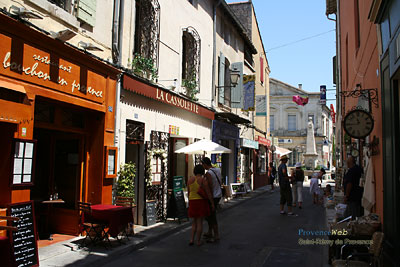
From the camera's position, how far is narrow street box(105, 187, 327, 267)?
20.9 feet

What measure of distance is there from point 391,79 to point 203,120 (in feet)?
32.0

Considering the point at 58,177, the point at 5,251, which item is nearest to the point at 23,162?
the point at 5,251

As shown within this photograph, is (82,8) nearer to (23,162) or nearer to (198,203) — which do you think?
(23,162)

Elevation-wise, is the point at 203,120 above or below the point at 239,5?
below

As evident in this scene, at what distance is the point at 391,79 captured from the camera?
5164 millimetres

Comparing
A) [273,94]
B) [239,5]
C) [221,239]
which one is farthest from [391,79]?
[273,94]

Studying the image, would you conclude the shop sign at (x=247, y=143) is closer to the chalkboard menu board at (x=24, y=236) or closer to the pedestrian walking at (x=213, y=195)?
the pedestrian walking at (x=213, y=195)

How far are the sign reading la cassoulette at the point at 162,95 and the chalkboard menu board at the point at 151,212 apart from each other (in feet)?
9.45

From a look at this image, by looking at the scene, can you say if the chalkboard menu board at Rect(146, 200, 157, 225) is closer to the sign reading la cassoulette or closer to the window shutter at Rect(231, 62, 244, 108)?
the sign reading la cassoulette

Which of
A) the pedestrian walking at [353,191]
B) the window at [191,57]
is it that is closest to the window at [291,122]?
the window at [191,57]

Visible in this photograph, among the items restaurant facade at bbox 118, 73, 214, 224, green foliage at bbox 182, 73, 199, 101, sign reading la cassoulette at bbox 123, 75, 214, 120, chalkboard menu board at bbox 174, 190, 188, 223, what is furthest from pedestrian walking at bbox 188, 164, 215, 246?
green foliage at bbox 182, 73, 199, 101

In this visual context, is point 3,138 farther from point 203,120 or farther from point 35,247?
point 203,120

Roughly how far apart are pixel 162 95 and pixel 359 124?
5.77m

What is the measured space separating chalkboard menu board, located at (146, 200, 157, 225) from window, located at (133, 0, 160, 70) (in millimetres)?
3928
